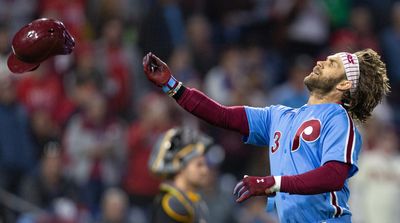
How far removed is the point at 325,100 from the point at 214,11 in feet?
23.7

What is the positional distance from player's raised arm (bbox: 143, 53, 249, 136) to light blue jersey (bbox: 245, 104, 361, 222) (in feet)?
0.97

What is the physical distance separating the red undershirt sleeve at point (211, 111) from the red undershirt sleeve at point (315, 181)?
86cm

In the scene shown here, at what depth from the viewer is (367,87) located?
578 cm

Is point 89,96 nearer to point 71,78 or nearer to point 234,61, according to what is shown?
point 71,78

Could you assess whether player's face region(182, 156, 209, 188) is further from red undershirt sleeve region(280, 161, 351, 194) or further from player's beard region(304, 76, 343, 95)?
red undershirt sleeve region(280, 161, 351, 194)

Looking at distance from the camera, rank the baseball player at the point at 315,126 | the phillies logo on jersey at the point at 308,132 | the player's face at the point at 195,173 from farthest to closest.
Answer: the player's face at the point at 195,173 < the phillies logo on jersey at the point at 308,132 < the baseball player at the point at 315,126

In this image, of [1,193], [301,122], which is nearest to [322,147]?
[301,122]

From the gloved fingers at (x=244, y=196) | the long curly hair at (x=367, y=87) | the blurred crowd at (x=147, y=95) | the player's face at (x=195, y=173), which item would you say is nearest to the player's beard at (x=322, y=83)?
the long curly hair at (x=367, y=87)

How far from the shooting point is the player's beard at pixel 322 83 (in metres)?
5.71

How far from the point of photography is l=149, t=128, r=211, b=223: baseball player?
693 cm

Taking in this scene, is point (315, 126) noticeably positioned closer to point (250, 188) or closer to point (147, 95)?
point (250, 188)

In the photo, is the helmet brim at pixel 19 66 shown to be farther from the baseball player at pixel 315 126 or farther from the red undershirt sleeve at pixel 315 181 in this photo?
the red undershirt sleeve at pixel 315 181

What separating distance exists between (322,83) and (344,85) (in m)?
0.13

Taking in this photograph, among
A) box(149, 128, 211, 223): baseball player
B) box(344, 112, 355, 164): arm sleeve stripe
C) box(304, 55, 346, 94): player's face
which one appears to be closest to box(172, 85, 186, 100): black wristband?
box(304, 55, 346, 94): player's face
